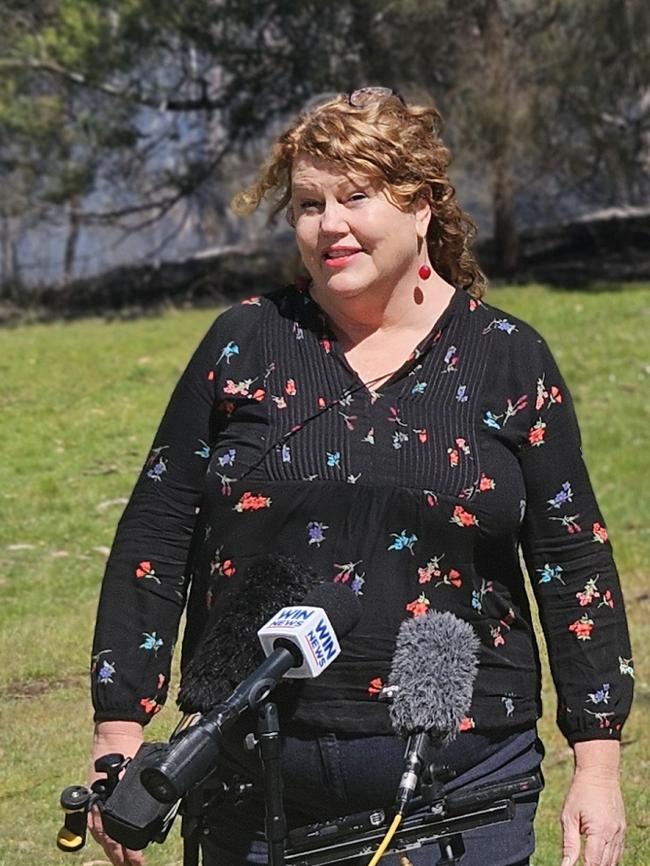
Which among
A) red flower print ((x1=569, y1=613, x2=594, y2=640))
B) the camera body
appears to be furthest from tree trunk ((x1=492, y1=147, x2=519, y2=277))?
the camera body

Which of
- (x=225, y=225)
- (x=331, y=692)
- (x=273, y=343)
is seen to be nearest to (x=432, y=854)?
(x=331, y=692)

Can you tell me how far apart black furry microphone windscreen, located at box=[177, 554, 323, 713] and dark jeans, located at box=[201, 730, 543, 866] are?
0.33ft

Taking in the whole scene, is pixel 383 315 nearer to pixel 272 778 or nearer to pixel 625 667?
pixel 625 667

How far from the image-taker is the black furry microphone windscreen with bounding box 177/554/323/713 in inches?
95.0

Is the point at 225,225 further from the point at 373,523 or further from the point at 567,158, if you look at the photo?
the point at 373,523

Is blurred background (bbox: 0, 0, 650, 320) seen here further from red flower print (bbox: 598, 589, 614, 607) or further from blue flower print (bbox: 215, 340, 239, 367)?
red flower print (bbox: 598, 589, 614, 607)

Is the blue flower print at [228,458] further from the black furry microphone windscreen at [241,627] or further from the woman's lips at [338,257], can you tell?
the woman's lips at [338,257]

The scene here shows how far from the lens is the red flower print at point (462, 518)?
2551 millimetres

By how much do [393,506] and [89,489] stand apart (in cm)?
671

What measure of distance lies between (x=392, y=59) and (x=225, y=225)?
492 centimetres

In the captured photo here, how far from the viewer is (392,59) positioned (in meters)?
16.6

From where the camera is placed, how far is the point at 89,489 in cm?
905

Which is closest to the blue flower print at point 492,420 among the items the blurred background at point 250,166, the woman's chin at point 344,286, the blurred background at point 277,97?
the woman's chin at point 344,286

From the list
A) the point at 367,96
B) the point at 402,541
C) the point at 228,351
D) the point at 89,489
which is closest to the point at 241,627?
the point at 402,541
